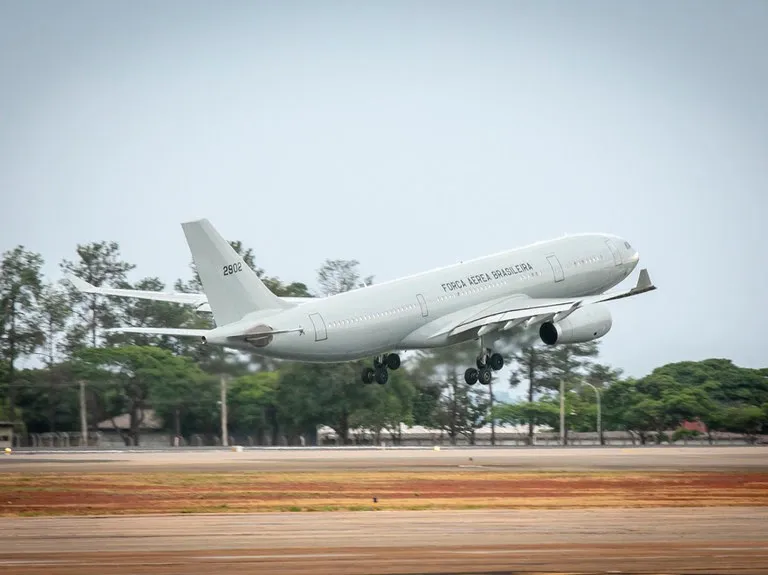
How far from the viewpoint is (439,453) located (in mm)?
77000

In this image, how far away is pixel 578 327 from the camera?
6806cm

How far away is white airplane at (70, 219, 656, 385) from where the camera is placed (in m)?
57.3

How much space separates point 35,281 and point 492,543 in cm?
8854

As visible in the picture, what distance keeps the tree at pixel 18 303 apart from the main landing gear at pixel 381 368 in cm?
3845

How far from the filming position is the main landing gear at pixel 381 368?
68062 mm

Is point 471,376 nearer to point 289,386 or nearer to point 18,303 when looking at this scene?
point 289,386

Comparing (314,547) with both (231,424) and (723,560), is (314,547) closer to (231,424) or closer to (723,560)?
(723,560)

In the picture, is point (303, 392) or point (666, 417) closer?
point (303, 392)

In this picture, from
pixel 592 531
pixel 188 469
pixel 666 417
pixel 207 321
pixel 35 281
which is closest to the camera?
pixel 592 531

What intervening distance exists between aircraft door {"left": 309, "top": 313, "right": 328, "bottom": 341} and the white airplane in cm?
5

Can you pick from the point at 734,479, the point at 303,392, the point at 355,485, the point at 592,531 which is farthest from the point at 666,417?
the point at 592,531

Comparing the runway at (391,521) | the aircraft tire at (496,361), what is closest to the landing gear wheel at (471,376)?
the aircraft tire at (496,361)

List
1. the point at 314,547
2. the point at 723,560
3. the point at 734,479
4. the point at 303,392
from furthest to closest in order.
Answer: the point at 303,392 → the point at 734,479 → the point at 314,547 → the point at 723,560

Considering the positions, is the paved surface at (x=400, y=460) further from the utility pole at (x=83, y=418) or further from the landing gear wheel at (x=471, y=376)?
the utility pole at (x=83, y=418)
